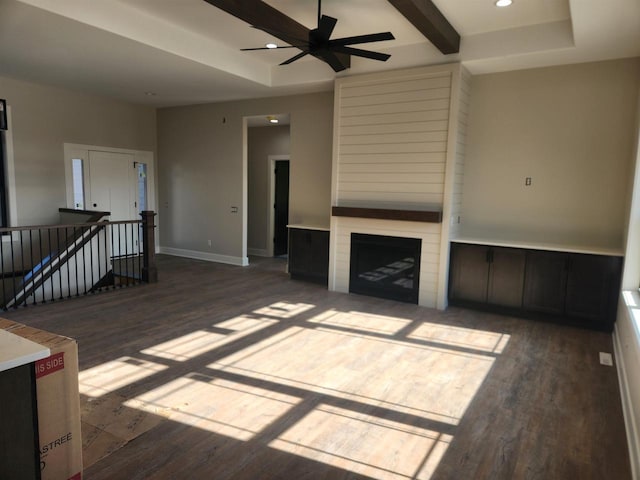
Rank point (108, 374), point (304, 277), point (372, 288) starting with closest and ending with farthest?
point (108, 374)
point (372, 288)
point (304, 277)

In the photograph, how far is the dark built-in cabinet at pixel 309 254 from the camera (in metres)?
6.52

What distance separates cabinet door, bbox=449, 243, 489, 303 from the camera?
17.2 ft

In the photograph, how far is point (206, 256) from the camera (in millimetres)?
8430

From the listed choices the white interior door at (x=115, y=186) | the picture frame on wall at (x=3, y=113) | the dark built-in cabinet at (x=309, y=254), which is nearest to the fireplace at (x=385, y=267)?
the dark built-in cabinet at (x=309, y=254)

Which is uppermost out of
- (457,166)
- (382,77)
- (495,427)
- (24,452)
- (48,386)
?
(382,77)

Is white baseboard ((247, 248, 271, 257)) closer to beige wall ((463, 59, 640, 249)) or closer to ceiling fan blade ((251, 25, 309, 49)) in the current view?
beige wall ((463, 59, 640, 249))

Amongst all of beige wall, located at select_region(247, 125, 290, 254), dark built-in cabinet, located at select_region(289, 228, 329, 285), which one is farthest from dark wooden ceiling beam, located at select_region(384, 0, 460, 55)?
beige wall, located at select_region(247, 125, 290, 254)

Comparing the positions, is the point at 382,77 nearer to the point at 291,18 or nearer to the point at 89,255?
the point at 291,18

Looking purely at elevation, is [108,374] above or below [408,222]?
below

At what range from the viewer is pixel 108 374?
3.29 meters

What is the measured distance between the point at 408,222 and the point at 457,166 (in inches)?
37.1

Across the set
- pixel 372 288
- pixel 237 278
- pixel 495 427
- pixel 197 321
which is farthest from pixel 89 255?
pixel 495 427

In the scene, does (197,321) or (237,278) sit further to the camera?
(237,278)

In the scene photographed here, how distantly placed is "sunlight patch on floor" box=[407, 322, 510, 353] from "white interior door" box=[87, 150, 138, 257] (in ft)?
17.7
